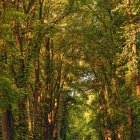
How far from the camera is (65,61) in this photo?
3209 cm

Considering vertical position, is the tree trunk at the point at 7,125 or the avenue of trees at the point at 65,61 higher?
the avenue of trees at the point at 65,61

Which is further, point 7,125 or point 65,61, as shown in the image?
point 65,61

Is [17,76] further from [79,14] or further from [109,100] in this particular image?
[109,100]

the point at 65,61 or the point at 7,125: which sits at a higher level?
the point at 65,61

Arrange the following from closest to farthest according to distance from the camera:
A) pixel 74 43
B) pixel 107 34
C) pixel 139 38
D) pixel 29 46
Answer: pixel 139 38 < pixel 29 46 < pixel 107 34 < pixel 74 43

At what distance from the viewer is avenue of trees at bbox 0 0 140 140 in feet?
58.6

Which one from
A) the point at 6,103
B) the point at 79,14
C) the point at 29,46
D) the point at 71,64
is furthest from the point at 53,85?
the point at 6,103

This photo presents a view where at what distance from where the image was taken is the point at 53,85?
1278 inches

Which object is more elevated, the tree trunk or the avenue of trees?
the avenue of trees

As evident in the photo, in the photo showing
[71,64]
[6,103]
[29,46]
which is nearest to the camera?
[6,103]

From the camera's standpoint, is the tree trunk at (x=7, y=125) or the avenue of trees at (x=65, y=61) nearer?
the tree trunk at (x=7, y=125)

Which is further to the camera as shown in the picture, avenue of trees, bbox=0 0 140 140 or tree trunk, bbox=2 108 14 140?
avenue of trees, bbox=0 0 140 140

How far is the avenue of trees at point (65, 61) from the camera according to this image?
17.9 m

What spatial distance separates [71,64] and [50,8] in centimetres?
701
